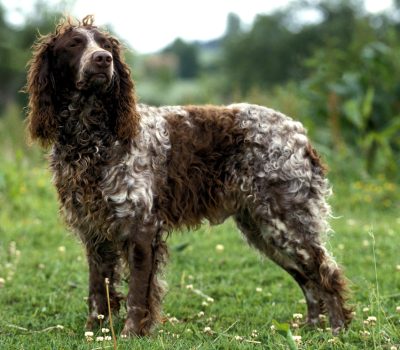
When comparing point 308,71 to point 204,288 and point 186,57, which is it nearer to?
point 204,288

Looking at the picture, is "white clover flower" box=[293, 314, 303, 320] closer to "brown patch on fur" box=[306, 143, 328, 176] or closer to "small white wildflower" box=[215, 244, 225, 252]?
"brown patch on fur" box=[306, 143, 328, 176]

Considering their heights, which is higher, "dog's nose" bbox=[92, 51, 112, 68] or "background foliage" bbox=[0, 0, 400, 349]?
"dog's nose" bbox=[92, 51, 112, 68]

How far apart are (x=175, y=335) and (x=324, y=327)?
3.99ft

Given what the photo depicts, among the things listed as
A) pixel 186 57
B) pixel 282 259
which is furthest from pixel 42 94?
pixel 186 57

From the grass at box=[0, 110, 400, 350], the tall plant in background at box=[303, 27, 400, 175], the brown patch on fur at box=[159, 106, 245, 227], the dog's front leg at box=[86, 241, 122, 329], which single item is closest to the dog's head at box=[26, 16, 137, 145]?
the brown patch on fur at box=[159, 106, 245, 227]

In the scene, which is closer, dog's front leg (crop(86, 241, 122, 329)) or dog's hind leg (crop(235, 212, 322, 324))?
dog's front leg (crop(86, 241, 122, 329))

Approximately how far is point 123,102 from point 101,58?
44 cm

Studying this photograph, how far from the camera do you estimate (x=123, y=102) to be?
4648mm

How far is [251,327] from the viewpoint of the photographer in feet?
16.1

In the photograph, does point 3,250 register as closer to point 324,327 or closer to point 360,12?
point 324,327

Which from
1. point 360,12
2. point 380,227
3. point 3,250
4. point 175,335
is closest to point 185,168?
point 175,335

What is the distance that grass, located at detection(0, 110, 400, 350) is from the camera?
4293 millimetres

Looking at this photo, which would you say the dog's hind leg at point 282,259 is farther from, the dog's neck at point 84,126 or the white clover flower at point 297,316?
the dog's neck at point 84,126

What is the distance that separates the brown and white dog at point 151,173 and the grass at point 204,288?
34cm
